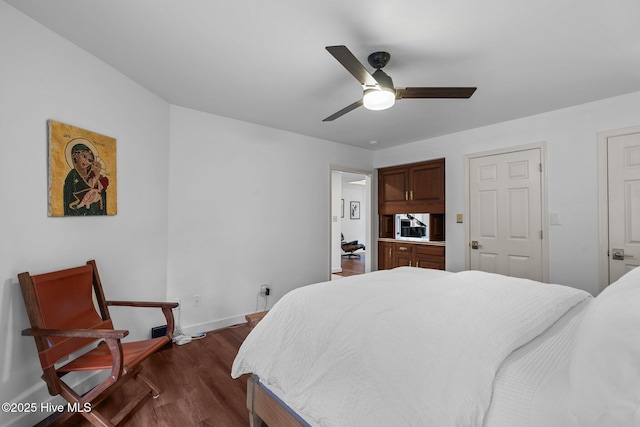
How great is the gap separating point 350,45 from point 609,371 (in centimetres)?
200

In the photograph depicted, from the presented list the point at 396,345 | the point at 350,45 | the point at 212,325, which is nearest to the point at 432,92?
the point at 350,45

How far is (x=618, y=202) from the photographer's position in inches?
106

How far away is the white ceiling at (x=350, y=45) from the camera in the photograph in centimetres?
158

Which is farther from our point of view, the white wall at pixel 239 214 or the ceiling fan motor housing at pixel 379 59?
the white wall at pixel 239 214

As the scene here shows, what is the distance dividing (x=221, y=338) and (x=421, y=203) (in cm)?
322

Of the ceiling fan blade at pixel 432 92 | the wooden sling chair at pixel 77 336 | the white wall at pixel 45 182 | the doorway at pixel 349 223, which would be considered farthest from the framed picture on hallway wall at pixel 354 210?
the wooden sling chair at pixel 77 336

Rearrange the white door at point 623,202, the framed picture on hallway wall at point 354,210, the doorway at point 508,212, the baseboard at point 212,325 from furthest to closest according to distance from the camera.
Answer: the framed picture on hallway wall at point 354,210
the doorway at point 508,212
the baseboard at point 212,325
the white door at point 623,202

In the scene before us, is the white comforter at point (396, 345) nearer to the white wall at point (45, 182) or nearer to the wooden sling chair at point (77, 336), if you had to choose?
the wooden sling chair at point (77, 336)

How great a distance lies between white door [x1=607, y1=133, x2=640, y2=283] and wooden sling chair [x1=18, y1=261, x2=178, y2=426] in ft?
13.2

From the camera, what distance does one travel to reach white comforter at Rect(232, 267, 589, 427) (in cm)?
91

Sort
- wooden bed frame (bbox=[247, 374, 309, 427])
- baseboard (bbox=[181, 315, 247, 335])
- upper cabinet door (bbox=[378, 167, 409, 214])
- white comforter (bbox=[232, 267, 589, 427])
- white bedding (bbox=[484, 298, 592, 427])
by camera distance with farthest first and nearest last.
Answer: upper cabinet door (bbox=[378, 167, 409, 214]), baseboard (bbox=[181, 315, 247, 335]), wooden bed frame (bbox=[247, 374, 309, 427]), white comforter (bbox=[232, 267, 589, 427]), white bedding (bbox=[484, 298, 592, 427])

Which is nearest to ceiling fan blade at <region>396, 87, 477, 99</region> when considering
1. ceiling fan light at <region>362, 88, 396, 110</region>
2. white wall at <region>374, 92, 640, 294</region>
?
ceiling fan light at <region>362, 88, 396, 110</region>

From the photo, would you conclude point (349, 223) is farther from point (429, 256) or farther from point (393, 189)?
point (429, 256)

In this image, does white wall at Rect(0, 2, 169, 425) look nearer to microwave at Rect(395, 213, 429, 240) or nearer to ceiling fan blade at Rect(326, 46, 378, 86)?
ceiling fan blade at Rect(326, 46, 378, 86)
